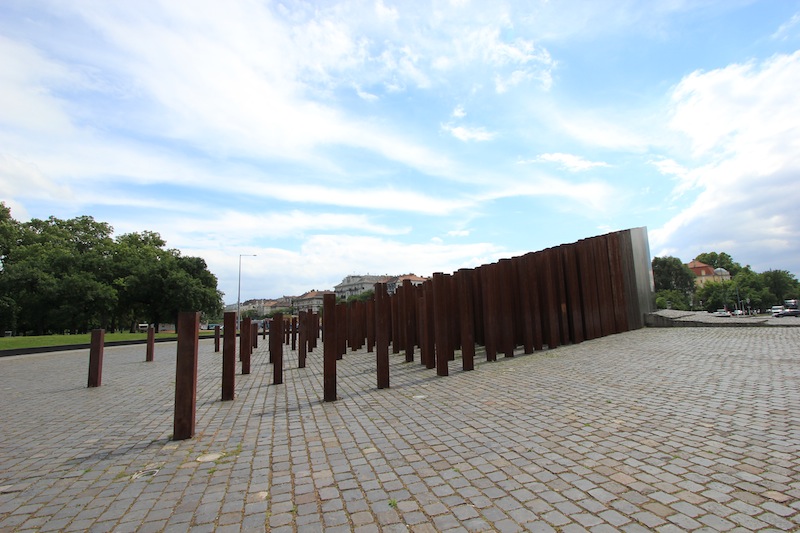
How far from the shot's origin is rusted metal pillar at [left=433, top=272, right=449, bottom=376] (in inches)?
324

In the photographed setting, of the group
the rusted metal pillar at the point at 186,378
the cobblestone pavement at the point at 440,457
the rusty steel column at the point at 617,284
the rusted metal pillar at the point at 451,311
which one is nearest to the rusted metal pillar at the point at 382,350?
the cobblestone pavement at the point at 440,457

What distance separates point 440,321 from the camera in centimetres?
857

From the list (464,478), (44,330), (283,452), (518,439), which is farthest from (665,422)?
(44,330)

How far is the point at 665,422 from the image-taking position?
4336 millimetres

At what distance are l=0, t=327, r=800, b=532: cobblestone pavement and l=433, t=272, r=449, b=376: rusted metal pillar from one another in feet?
3.16

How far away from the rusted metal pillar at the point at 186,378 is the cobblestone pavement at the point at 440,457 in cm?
25

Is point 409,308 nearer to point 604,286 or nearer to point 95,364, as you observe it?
point 604,286

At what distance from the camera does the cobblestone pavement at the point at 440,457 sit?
8.96 ft

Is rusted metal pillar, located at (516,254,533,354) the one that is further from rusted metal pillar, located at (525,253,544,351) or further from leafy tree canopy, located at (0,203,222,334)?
leafy tree canopy, located at (0,203,222,334)

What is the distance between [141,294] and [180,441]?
45419mm

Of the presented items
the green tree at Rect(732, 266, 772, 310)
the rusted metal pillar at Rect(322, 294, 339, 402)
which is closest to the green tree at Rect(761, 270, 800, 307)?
the green tree at Rect(732, 266, 772, 310)

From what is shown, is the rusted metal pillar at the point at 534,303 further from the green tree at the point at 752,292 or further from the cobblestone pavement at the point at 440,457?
the green tree at the point at 752,292

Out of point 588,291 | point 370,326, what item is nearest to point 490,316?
point 588,291

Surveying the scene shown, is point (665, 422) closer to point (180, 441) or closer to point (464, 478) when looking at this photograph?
point (464, 478)
